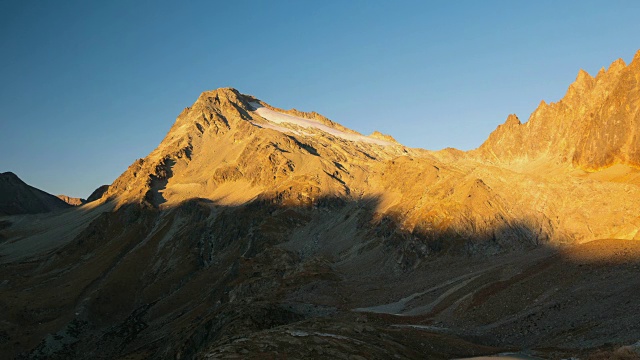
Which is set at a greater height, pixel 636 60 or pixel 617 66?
pixel 617 66

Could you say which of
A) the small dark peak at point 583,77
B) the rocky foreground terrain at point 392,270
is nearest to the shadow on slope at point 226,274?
the rocky foreground terrain at point 392,270

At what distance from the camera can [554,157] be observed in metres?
185

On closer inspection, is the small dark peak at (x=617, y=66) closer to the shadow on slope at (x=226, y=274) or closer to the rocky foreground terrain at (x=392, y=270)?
the rocky foreground terrain at (x=392, y=270)

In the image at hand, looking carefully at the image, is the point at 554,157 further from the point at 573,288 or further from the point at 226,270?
the point at 573,288

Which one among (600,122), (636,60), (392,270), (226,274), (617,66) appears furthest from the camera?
(617,66)

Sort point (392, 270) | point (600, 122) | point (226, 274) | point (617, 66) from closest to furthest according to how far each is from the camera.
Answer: point (392, 270), point (600, 122), point (226, 274), point (617, 66)

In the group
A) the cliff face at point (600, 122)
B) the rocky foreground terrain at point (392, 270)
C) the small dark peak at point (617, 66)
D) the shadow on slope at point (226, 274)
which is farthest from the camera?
the small dark peak at point (617, 66)

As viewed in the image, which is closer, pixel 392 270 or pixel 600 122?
pixel 392 270

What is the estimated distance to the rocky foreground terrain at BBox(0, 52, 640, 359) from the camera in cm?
4819

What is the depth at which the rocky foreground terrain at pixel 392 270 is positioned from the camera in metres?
48.2

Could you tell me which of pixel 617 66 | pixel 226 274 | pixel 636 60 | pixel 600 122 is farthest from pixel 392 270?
pixel 617 66

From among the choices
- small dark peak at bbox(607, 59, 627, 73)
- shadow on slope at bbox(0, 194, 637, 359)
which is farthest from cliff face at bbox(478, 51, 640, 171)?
shadow on slope at bbox(0, 194, 637, 359)

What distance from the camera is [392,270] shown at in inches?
4569

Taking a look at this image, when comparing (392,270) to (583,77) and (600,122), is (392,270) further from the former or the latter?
(583,77)
